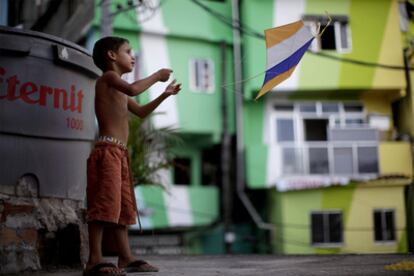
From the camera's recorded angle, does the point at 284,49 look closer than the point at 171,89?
No

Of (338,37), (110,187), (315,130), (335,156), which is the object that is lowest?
(110,187)

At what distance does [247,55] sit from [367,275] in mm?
13305

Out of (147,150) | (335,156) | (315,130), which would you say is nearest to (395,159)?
(335,156)

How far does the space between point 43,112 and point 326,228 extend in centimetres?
1300

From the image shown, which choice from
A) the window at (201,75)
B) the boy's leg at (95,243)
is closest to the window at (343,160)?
the window at (201,75)

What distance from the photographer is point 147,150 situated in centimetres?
798

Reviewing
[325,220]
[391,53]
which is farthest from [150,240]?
[391,53]

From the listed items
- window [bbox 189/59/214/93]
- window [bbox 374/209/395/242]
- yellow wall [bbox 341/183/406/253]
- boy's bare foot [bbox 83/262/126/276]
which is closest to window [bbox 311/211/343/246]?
yellow wall [bbox 341/183/406/253]

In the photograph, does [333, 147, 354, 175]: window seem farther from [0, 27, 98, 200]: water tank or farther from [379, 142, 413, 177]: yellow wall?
[0, 27, 98, 200]: water tank

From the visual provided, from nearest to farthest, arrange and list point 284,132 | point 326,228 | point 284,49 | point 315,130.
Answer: point 284,49 < point 326,228 < point 284,132 < point 315,130

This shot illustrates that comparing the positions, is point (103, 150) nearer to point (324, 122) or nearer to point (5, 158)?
point (5, 158)

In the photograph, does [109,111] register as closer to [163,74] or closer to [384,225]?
[163,74]

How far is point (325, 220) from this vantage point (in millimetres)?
15531

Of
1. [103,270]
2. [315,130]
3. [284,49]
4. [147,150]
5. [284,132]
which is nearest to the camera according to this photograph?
[103,270]
